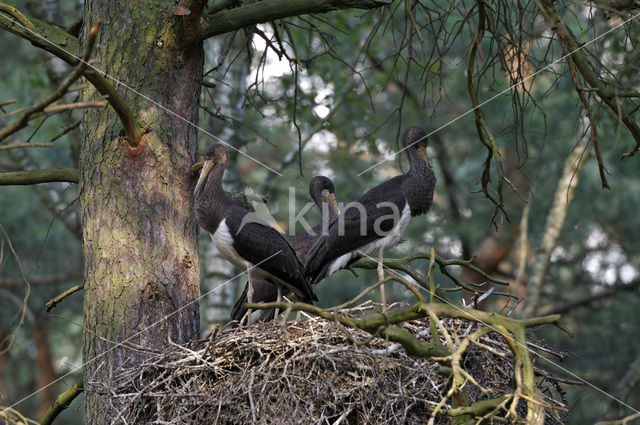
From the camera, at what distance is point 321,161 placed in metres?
12.4

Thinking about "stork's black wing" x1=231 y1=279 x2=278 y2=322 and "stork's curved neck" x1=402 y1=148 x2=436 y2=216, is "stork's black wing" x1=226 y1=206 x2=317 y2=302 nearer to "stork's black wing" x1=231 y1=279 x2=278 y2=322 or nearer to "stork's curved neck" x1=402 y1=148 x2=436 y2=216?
"stork's black wing" x1=231 y1=279 x2=278 y2=322

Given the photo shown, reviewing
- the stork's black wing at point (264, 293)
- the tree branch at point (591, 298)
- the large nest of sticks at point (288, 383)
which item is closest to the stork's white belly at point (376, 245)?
the stork's black wing at point (264, 293)

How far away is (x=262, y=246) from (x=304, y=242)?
1.16 m

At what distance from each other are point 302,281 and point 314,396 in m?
1.71

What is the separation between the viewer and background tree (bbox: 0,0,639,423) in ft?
13.9

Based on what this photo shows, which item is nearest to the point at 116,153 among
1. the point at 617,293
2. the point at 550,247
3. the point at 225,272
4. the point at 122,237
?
the point at 122,237

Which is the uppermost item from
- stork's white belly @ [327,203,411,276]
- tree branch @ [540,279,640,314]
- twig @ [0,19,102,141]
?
twig @ [0,19,102,141]

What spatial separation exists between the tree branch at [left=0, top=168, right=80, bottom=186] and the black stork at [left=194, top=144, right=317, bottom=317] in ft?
2.66

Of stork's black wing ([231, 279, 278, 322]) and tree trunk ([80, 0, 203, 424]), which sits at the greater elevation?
tree trunk ([80, 0, 203, 424])

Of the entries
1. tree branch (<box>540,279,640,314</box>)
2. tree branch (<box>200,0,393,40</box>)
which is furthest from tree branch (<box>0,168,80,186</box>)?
tree branch (<box>540,279,640,314</box>)

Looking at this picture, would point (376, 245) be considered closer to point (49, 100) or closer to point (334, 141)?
point (49, 100)

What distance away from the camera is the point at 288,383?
377cm

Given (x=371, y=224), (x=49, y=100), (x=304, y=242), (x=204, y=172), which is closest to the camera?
(x=49, y=100)

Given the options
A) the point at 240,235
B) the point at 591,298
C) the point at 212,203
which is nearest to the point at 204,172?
the point at 212,203
